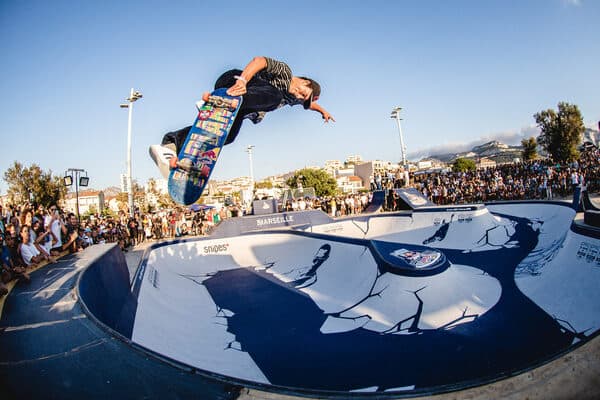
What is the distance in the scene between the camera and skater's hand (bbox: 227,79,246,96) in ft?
23.9

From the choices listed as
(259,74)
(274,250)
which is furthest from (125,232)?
(259,74)

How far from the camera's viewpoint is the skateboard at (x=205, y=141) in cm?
766

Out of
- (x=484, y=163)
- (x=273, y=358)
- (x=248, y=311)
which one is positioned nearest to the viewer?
(x=273, y=358)

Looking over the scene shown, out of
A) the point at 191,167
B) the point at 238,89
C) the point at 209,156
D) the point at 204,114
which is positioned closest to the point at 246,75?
the point at 238,89

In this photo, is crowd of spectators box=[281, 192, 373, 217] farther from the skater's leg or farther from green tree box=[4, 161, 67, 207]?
green tree box=[4, 161, 67, 207]

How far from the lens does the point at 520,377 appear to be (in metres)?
1.19

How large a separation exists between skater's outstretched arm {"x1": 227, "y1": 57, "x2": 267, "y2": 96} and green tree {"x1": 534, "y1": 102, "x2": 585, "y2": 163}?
46203mm

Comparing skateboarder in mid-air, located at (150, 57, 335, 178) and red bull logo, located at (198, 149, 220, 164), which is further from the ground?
skateboarder in mid-air, located at (150, 57, 335, 178)

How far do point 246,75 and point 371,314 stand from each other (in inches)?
240

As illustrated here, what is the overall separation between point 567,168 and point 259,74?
21880 mm

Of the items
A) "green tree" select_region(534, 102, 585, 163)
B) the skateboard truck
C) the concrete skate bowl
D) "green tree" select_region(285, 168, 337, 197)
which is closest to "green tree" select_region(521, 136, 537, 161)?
"green tree" select_region(534, 102, 585, 163)

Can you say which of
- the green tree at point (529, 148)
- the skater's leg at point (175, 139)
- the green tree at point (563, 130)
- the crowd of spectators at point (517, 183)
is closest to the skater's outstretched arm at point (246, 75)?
the skater's leg at point (175, 139)

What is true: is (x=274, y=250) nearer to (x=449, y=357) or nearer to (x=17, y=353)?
(x=449, y=357)

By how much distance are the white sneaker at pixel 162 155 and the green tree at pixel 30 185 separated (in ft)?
67.6
